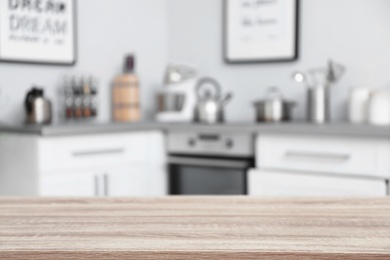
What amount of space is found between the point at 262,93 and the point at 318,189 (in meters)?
0.96

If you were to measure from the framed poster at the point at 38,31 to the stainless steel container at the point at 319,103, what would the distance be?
131cm

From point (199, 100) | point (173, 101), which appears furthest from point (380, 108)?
point (173, 101)

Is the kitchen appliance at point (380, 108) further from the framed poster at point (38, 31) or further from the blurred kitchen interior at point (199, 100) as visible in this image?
the framed poster at point (38, 31)

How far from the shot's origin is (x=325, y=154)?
2.63 m

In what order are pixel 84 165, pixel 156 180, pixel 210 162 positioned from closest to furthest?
pixel 84 165, pixel 210 162, pixel 156 180

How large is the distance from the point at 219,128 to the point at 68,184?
2.58ft

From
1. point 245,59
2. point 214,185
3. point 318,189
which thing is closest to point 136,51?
point 245,59

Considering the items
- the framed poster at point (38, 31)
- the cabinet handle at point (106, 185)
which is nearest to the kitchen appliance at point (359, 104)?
the cabinet handle at point (106, 185)

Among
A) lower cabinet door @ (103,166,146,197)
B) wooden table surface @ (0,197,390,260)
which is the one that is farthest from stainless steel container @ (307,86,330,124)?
wooden table surface @ (0,197,390,260)

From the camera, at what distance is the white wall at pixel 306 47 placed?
10.1ft

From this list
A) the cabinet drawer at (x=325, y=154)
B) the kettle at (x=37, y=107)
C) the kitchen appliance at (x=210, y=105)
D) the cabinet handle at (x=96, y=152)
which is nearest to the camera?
the cabinet drawer at (x=325, y=154)

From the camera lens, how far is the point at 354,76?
313cm

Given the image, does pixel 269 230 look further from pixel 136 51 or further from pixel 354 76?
pixel 136 51

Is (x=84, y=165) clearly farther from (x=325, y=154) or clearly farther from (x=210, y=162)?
(x=325, y=154)
